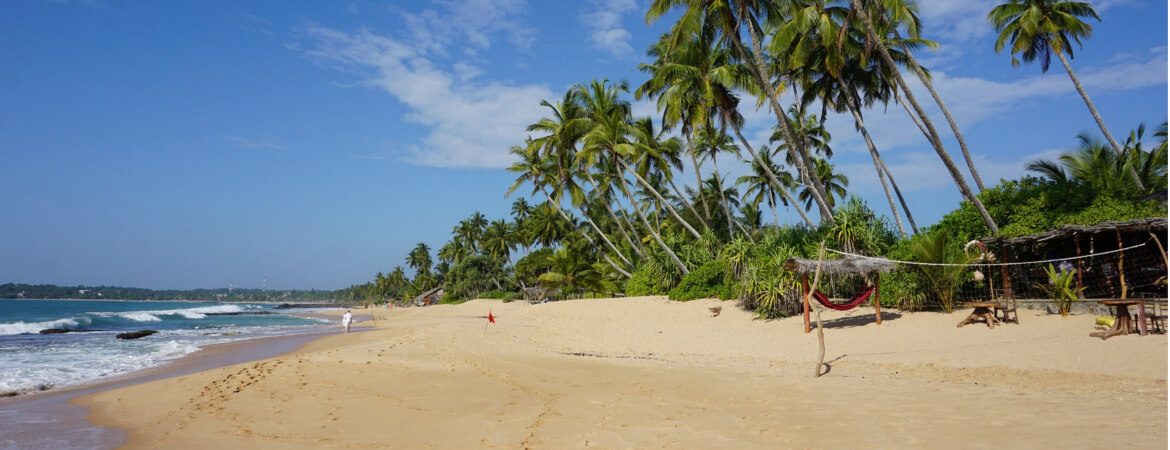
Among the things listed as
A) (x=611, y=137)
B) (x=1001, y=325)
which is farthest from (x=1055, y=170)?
(x=611, y=137)

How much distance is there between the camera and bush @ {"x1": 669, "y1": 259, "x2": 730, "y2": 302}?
2109 cm

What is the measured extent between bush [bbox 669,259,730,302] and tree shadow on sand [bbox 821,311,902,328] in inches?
234

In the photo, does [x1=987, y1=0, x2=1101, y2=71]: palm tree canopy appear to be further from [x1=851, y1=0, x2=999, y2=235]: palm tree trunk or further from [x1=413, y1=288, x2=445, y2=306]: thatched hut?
[x1=413, y1=288, x2=445, y2=306]: thatched hut

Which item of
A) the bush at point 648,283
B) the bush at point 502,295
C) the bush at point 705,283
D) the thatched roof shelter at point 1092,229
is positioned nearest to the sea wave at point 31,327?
the bush at point 502,295

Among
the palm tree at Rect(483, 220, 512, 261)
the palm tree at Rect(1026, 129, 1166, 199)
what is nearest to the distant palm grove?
the palm tree at Rect(1026, 129, 1166, 199)

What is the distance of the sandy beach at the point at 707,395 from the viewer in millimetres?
5555

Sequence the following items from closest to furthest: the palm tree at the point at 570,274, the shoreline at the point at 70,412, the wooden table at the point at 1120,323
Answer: the shoreline at the point at 70,412 < the wooden table at the point at 1120,323 < the palm tree at the point at 570,274

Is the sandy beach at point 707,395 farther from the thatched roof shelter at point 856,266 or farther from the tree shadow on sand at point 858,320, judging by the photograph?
the thatched roof shelter at point 856,266

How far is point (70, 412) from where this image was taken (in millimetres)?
7945

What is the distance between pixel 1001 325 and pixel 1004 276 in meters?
1.89

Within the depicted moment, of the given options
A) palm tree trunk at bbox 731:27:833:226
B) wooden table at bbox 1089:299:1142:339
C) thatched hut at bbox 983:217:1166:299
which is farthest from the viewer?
palm tree trunk at bbox 731:27:833:226

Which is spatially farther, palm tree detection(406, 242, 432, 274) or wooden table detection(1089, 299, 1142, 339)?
palm tree detection(406, 242, 432, 274)

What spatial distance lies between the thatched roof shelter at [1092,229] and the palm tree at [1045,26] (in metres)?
10.9

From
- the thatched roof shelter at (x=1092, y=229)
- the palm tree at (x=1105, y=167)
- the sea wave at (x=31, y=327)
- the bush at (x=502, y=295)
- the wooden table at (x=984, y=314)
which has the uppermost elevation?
the palm tree at (x=1105, y=167)
